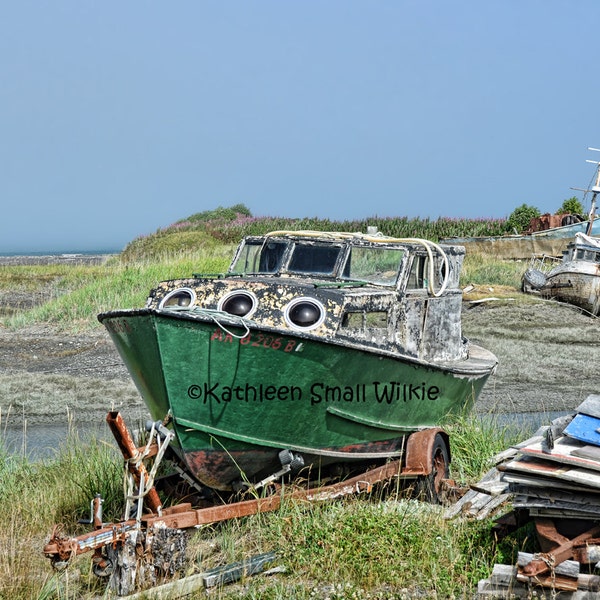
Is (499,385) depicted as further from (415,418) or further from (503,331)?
(415,418)

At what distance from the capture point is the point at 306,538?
6691mm

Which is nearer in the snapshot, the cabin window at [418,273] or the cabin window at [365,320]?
the cabin window at [365,320]

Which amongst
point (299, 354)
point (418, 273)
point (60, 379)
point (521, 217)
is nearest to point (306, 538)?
point (299, 354)

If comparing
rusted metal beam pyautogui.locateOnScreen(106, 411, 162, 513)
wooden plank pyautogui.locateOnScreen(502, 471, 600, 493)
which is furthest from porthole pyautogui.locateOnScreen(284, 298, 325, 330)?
wooden plank pyautogui.locateOnScreen(502, 471, 600, 493)

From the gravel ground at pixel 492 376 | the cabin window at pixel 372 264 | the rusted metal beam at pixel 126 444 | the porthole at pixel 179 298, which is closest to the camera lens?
the rusted metal beam at pixel 126 444

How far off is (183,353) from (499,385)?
Answer: 9622 millimetres

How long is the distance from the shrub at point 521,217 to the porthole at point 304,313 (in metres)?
30.6

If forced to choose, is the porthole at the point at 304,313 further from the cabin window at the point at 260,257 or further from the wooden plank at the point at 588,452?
the wooden plank at the point at 588,452

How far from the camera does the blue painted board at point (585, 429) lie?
241 inches

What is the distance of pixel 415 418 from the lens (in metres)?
8.62

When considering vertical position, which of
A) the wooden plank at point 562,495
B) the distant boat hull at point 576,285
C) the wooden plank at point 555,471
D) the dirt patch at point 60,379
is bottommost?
the dirt patch at point 60,379

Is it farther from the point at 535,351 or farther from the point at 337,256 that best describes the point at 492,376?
the point at 337,256

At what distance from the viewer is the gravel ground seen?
13789mm

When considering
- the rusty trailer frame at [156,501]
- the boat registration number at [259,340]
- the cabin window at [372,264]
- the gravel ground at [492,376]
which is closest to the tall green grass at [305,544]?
the rusty trailer frame at [156,501]
